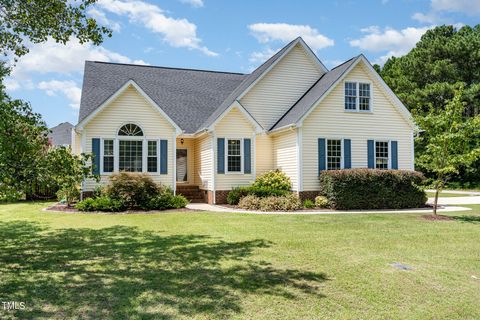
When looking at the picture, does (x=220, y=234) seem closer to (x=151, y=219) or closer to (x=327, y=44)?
(x=151, y=219)

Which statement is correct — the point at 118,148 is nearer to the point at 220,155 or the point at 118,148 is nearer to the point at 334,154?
the point at 220,155

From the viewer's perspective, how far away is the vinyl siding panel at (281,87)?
20.6 meters

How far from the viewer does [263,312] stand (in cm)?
467

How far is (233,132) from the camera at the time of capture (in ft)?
61.7

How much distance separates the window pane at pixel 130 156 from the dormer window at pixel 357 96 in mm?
10485

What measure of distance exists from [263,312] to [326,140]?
14.6 metres

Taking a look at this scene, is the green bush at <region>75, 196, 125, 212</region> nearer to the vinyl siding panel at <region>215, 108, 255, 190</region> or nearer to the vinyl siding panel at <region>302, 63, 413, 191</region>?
the vinyl siding panel at <region>215, 108, 255, 190</region>

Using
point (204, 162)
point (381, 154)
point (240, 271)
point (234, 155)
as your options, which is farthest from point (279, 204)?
point (240, 271)

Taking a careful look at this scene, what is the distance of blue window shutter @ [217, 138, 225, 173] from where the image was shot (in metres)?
18.5

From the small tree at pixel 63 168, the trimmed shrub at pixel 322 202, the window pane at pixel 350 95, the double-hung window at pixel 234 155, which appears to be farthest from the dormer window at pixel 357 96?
the small tree at pixel 63 168

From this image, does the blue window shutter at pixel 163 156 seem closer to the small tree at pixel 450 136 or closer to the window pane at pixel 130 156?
the window pane at pixel 130 156

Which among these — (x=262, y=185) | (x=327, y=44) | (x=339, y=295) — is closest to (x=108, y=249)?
(x=339, y=295)

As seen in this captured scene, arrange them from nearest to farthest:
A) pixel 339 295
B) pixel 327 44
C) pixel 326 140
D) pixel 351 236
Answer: pixel 339 295, pixel 351 236, pixel 326 140, pixel 327 44

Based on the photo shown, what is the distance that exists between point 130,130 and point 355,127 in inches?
437
